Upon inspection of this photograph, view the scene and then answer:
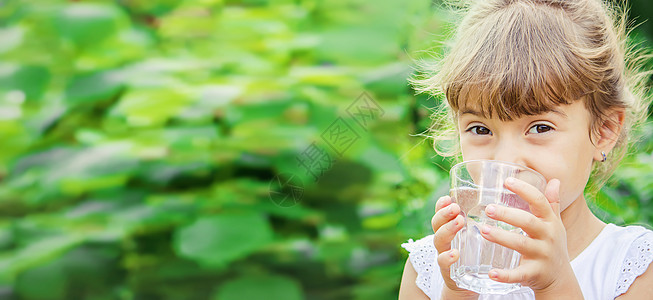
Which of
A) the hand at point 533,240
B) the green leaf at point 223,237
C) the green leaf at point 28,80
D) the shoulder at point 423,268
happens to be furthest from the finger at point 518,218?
the green leaf at point 28,80

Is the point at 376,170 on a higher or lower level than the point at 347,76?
lower

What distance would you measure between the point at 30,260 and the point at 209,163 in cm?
70

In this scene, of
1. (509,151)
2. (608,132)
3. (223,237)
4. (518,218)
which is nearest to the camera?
(518,218)

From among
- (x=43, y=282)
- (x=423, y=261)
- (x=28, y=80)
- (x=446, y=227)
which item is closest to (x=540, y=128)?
(x=446, y=227)

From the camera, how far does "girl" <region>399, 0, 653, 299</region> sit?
0.97 metres

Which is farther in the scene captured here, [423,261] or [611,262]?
[423,261]

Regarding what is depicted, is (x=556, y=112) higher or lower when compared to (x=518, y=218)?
higher

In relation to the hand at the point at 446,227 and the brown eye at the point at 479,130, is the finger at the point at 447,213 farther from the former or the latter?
the brown eye at the point at 479,130

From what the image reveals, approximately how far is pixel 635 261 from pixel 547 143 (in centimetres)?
26

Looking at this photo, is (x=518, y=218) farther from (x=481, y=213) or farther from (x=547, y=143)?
(x=547, y=143)

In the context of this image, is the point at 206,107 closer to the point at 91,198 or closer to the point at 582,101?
the point at 91,198

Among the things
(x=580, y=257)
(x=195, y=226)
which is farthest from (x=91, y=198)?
(x=580, y=257)

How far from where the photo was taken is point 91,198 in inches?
85.0

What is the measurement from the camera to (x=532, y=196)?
2.75ft
